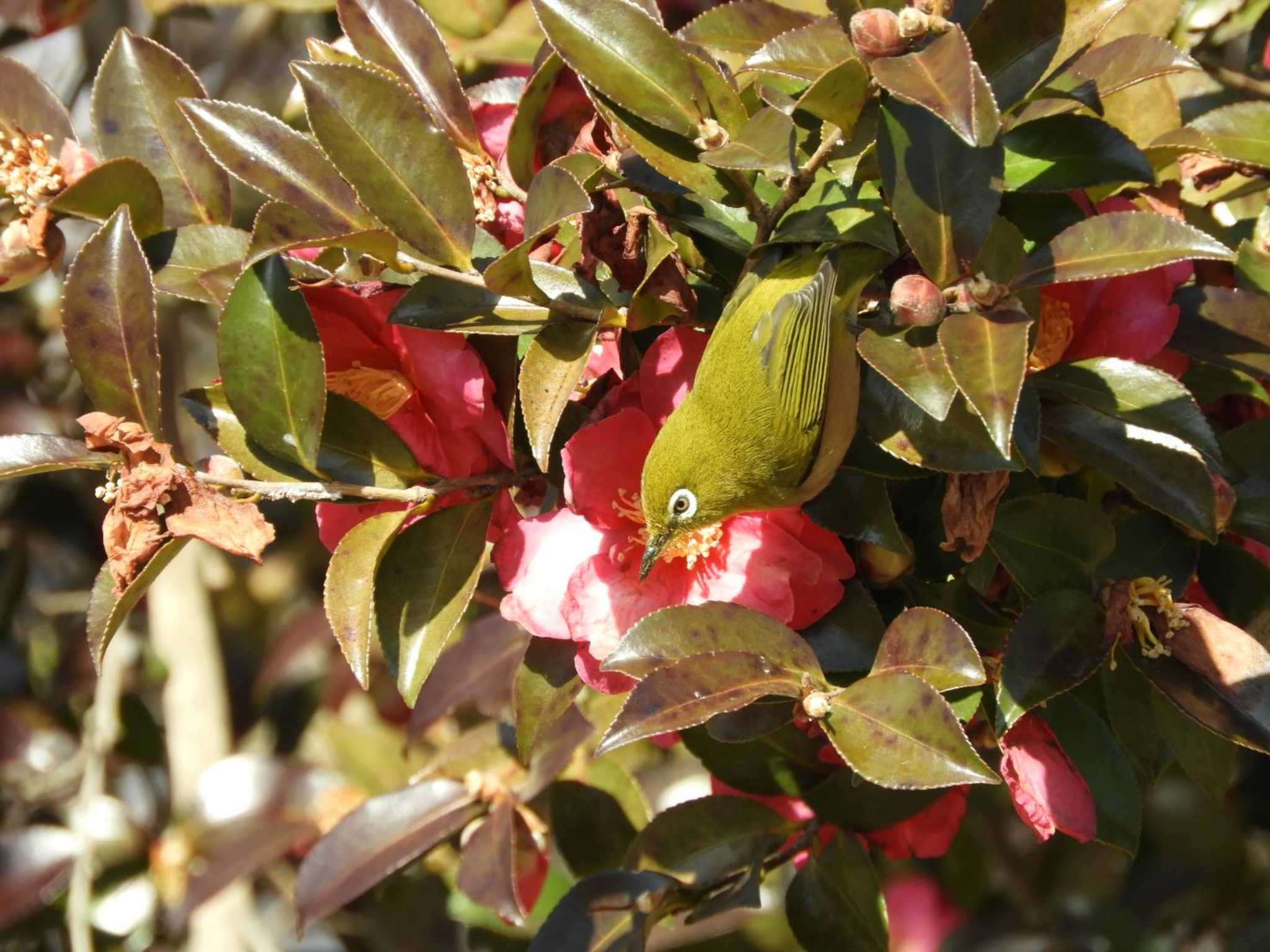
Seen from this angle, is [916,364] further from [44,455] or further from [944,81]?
[44,455]

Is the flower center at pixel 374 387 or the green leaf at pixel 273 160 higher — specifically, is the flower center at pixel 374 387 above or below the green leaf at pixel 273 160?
below

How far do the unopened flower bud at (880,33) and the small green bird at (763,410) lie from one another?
15 centimetres

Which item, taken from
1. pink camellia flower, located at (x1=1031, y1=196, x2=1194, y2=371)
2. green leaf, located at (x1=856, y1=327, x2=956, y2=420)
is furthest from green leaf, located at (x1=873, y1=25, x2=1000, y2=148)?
pink camellia flower, located at (x1=1031, y1=196, x2=1194, y2=371)

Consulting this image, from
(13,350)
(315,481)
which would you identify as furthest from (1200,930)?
(13,350)

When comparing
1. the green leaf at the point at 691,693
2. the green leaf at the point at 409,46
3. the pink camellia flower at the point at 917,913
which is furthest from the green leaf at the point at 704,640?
the pink camellia flower at the point at 917,913

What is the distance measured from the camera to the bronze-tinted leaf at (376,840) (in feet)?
4.32

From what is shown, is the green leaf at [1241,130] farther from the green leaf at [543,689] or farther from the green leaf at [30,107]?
the green leaf at [30,107]

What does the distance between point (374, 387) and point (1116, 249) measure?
0.53 metres

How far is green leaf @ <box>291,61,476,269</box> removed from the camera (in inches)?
34.3

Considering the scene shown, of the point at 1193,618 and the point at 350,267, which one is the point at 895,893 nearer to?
the point at 1193,618

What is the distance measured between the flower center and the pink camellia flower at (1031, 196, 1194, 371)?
0.46 metres

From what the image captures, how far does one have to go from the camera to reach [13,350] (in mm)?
2332

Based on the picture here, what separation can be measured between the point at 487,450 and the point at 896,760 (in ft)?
1.27

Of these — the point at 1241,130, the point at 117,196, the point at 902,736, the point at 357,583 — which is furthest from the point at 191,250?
the point at 1241,130
